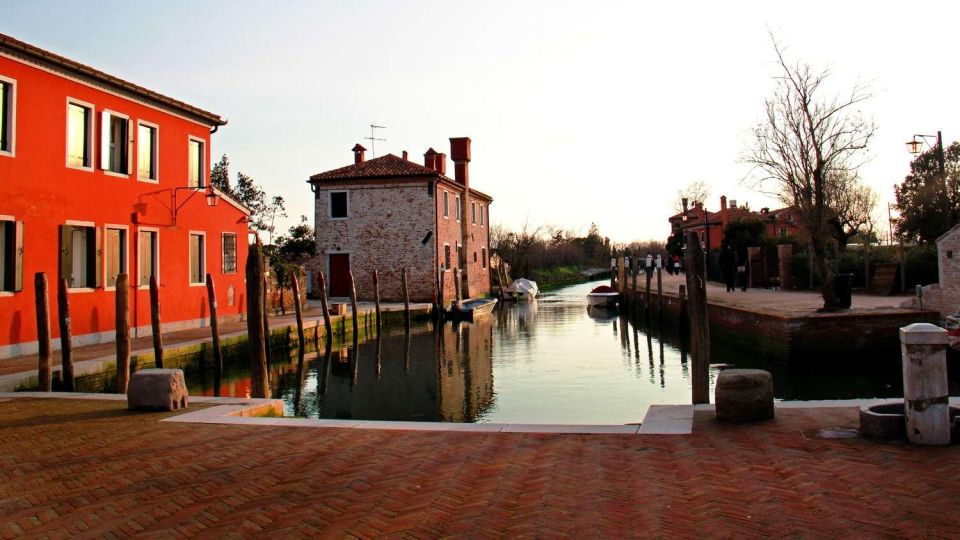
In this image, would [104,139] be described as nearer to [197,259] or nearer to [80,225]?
[80,225]

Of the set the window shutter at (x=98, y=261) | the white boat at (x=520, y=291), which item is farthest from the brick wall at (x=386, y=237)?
the window shutter at (x=98, y=261)

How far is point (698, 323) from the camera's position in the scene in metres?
8.20

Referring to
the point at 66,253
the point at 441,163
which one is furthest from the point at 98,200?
the point at 441,163

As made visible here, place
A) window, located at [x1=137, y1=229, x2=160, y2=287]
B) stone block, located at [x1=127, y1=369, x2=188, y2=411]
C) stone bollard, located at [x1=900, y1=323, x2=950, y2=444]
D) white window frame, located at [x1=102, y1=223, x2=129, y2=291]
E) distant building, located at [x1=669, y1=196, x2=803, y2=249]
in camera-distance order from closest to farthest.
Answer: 1. stone bollard, located at [x1=900, y1=323, x2=950, y2=444]
2. stone block, located at [x1=127, y1=369, x2=188, y2=411]
3. white window frame, located at [x1=102, y1=223, x2=129, y2=291]
4. window, located at [x1=137, y1=229, x2=160, y2=287]
5. distant building, located at [x1=669, y1=196, x2=803, y2=249]

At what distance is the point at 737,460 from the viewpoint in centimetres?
488

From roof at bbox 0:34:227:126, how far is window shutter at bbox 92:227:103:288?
314cm

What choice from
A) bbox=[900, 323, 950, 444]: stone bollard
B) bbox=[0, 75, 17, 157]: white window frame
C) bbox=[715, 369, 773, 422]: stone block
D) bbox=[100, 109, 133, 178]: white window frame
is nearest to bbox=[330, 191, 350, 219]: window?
bbox=[100, 109, 133, 178]: white window frame

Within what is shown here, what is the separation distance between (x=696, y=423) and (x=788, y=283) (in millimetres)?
20916

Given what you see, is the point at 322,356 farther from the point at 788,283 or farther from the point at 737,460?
the point at 788,283

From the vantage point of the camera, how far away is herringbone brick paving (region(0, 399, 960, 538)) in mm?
3738

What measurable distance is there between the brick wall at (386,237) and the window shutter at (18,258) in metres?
17.4

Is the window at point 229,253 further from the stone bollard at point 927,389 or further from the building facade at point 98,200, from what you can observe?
the stone bollard at point 927,389

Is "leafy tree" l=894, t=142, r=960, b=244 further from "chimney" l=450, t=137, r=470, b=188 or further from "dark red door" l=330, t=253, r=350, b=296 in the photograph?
"dark red door" l=330, t=253, r=350, b=296

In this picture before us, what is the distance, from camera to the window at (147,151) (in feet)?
51.3
